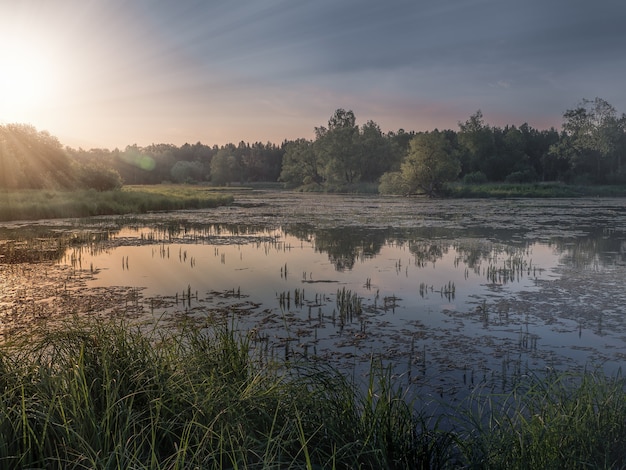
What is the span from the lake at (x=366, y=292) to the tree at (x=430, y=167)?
40.8m

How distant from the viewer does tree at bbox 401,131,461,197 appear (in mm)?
65000

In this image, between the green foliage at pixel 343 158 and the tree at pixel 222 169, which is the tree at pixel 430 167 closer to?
the green foliage at pixel 343 158

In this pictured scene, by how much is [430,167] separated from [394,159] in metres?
41.2

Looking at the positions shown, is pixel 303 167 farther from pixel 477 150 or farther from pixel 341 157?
pixel 477 150

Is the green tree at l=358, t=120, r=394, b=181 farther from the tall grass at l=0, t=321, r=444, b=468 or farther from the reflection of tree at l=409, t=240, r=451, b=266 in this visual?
the tall grass at l=0, t=321, r=444, b=468

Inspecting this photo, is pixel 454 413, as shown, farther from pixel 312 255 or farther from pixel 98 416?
pixel 312 255

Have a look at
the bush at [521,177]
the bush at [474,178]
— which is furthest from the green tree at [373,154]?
the bush at [521,177]

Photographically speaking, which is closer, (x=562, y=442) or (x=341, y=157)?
(x=562, y=442)

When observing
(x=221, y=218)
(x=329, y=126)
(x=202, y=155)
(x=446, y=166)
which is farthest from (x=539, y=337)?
(x=202, y=155)

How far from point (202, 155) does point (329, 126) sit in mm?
85339

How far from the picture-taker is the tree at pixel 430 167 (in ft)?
213

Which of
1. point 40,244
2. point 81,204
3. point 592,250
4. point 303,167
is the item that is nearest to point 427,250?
point 592,250

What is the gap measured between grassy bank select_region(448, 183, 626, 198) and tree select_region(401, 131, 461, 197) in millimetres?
2874

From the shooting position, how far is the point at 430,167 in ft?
217
